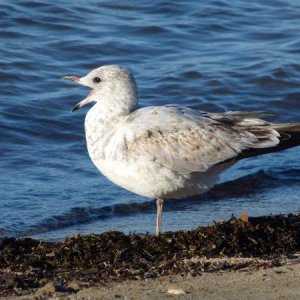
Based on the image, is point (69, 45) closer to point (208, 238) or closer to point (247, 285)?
point (208, 238)

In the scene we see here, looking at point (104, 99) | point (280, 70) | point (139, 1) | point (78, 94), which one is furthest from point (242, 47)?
point (104, 99)

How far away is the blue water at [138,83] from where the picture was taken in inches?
352

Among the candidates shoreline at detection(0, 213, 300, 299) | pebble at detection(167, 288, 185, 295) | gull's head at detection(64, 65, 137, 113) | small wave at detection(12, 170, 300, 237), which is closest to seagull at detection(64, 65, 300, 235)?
gull's head at detection(64, 65, 137, 113)

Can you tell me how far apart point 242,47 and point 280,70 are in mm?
1247

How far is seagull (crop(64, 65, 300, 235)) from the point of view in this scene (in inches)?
283

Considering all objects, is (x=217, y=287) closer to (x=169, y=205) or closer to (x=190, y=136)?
(x=190, y=136)

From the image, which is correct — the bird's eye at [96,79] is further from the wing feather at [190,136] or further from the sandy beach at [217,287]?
the sandy beach at [217,287]

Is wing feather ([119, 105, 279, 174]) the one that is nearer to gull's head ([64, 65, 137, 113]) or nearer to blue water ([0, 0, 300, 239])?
gull's head ([64, 65, 137, 113])

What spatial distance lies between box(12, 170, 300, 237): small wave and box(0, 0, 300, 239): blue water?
0.04 feet

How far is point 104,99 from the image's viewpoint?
7.60 metres

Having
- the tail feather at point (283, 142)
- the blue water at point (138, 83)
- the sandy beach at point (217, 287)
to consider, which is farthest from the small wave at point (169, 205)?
the sandy beach at point (217, 287)

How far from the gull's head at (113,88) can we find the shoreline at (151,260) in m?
1.31

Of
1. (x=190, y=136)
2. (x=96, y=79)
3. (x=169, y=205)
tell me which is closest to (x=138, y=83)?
(x=169, y=205)

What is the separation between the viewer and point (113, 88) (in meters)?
7.62
